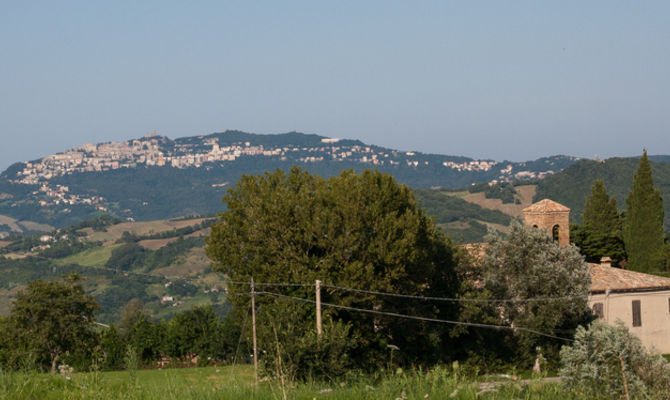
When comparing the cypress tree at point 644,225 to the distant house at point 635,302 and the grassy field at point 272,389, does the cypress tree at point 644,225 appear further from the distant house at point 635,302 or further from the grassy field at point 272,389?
the grassy field at point 272,389

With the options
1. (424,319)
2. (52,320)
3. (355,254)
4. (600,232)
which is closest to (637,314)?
(424,319)

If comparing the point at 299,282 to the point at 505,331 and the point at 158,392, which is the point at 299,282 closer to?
the point at 505,331

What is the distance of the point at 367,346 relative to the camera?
116ft

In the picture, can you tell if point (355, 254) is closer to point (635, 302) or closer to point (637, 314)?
point (635, 302)

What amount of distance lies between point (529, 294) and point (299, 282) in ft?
45.3

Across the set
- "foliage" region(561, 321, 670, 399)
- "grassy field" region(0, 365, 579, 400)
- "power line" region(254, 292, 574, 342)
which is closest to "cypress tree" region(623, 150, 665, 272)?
"power line" region(254, 292, 574, 342)

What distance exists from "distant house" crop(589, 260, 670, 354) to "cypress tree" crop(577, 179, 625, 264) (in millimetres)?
24686

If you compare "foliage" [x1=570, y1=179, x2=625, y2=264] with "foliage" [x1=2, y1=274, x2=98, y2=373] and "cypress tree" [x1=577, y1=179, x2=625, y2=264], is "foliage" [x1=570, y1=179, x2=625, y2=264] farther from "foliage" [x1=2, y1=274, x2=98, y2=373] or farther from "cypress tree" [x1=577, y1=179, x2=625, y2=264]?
"foliage" [x1=2, y1=274, x2=98, y2=373]

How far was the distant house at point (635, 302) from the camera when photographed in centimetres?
4309

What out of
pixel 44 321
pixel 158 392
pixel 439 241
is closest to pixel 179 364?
pixel 44 321

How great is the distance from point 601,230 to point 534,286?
144 ft

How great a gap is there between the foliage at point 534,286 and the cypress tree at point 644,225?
1123 inches

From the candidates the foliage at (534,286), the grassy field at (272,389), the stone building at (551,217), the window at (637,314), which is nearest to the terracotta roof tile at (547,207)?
the stone building at (551,217)

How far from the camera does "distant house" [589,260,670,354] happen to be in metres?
43.1
